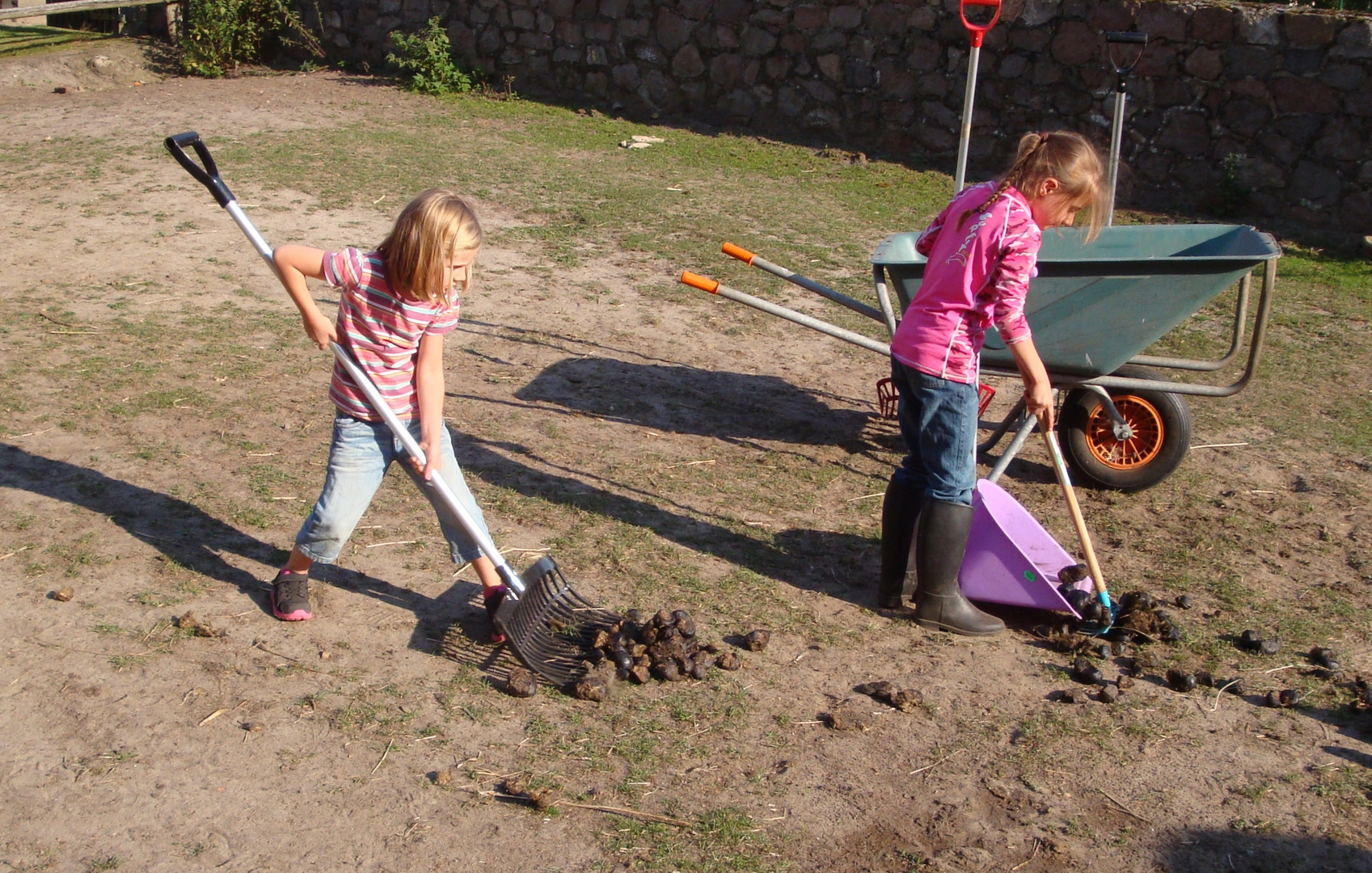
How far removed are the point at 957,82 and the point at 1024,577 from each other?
7.42m

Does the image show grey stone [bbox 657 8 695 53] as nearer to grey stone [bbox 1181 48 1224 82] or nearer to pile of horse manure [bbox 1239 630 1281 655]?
grey stone [bbox 1181 48 1224 82]

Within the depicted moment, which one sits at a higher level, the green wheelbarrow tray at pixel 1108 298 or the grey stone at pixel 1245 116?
the grey stone at pixel 1245 116

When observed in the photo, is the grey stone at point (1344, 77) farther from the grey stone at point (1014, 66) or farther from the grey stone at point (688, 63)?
the grey stone at point (688, 63)

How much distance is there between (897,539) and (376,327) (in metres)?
1.75

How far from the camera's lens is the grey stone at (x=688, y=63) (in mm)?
11273

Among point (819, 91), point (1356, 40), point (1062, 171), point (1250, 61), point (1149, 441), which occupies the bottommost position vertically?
point (1149, 441)

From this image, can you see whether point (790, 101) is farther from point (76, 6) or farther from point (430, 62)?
point (76, 6)

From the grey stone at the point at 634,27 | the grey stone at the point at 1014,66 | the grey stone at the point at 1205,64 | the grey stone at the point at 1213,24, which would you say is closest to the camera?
the grey stone at the point at 1213,24

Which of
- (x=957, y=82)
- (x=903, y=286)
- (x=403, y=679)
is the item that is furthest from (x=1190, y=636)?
(x=957, y=82)

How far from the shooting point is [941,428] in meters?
3.56

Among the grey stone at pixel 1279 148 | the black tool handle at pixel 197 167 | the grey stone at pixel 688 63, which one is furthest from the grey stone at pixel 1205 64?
the black tool handle at pixel 197 167

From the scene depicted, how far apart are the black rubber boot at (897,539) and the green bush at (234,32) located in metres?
10.9

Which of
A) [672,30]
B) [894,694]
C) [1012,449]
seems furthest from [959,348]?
[672,30]

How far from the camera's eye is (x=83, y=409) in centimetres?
488
